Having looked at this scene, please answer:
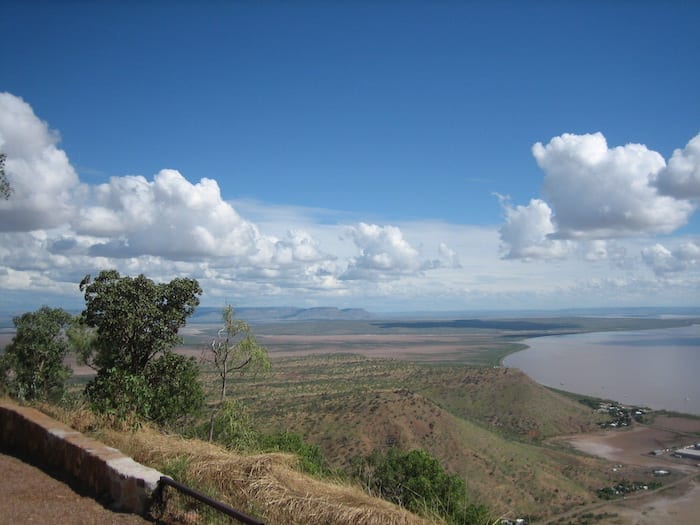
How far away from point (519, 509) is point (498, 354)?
5880 inches

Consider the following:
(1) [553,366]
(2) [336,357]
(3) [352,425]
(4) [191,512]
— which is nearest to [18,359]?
(4) [191,512]

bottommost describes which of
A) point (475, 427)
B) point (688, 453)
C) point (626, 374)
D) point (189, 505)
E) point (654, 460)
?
point (654, 460)

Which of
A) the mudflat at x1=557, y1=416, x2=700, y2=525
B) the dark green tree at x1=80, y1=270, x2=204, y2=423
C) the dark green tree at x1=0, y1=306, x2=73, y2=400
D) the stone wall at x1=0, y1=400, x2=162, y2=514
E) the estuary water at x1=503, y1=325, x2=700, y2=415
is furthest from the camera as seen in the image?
the estuary water at x1=503, y1=325, x2=700, y2=415

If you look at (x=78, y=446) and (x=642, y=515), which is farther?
(x=642, y=515)

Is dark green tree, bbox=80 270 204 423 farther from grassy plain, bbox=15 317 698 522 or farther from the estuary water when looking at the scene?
the estuary water

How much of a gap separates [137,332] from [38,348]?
19.4 metres

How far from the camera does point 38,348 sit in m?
30.6

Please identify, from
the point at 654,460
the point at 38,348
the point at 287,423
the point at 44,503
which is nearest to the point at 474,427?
the point at 287,423

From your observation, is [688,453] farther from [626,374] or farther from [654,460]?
[626,374]

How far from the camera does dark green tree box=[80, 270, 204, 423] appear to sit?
14812 millimetres

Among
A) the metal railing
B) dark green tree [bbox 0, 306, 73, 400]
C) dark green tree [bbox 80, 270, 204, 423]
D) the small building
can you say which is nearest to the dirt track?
the metal railing

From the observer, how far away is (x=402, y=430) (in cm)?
5738

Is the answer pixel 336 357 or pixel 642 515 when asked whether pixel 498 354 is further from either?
pixel 642 515

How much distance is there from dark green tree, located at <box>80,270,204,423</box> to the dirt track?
6.02 metres
